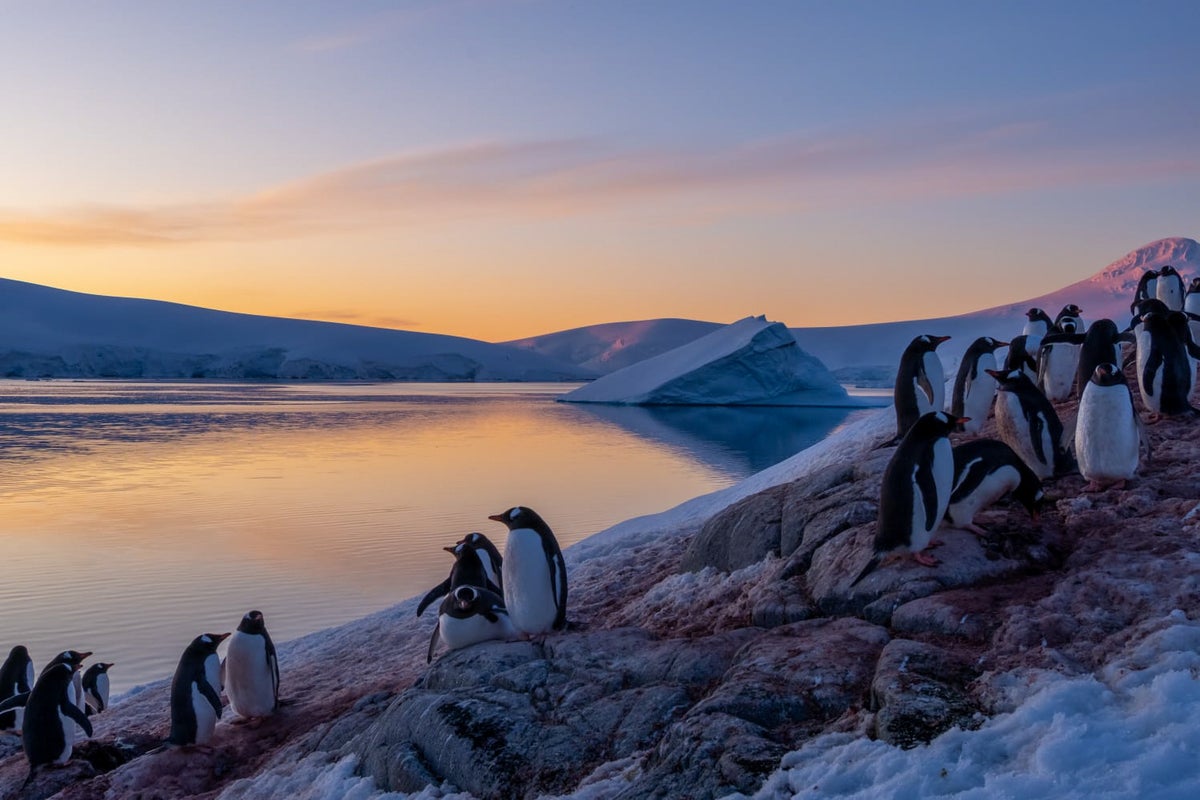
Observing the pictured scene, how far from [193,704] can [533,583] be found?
7.85 feet

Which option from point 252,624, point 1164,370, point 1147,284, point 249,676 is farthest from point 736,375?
point 249,676

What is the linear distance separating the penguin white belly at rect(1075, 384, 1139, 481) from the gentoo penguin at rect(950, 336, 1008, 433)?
269cm

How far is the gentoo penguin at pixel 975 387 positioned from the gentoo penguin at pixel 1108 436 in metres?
2.62

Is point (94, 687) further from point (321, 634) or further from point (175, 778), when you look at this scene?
point (175, 778)

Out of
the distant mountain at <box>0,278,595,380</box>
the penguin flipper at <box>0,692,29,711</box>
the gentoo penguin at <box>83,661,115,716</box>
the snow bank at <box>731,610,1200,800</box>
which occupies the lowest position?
the gentoo penguin at <box>83,661,115,716</box>

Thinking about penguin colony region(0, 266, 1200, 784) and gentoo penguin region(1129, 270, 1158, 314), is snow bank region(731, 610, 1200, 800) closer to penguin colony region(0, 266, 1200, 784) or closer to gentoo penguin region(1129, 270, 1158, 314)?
penguin colony region(0, 266, 1200, 784)

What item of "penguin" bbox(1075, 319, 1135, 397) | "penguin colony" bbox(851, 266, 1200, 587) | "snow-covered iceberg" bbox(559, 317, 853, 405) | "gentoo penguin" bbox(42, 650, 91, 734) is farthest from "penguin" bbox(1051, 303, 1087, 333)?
"snow-covered iceberg" bbox(559, 317, 853, 405)

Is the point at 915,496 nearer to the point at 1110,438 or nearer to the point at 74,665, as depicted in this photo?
the point at 1110,438

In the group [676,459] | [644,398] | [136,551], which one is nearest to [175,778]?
[136,551]

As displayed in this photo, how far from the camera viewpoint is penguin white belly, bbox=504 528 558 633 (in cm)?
609

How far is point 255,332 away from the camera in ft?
381

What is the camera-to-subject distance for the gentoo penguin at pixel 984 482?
5367mm

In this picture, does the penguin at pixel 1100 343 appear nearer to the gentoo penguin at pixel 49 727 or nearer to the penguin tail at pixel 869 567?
the penguin tail at pixel 869 567

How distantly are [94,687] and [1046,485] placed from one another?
7700 mm
